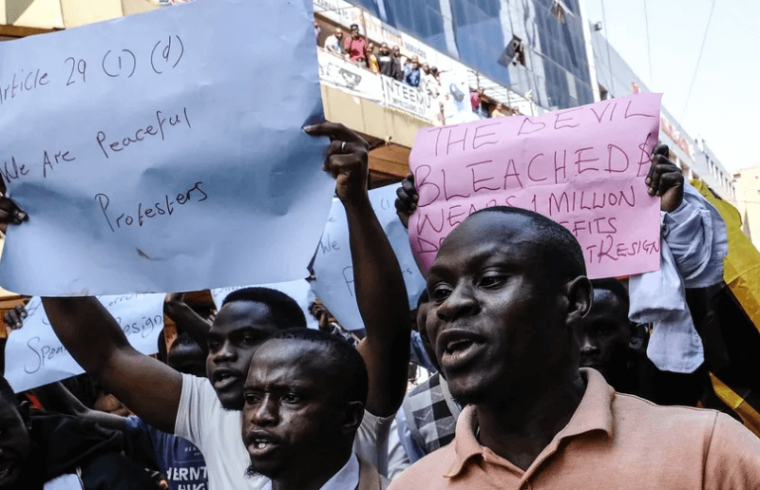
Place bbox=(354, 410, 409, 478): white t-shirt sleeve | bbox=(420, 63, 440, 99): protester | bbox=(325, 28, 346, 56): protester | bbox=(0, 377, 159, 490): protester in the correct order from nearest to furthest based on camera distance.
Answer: bbox=(354, 410, 409, 478): white t-shirt sleeve
bbox=(0, 377, 159, 490): protester
bbox=(325, 28, 346, 56): protester
bbox=(420, 63, 440, 99): protester

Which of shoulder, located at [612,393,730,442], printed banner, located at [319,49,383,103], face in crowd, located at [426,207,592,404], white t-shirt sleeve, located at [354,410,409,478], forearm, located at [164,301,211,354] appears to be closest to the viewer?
shoulder, located at [612,393,730,442]

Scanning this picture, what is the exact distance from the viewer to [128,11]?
9898mm

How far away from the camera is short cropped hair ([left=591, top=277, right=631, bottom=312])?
10.2 ft

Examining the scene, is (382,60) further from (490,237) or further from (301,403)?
(490,237)

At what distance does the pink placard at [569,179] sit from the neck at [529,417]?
3.95 ft

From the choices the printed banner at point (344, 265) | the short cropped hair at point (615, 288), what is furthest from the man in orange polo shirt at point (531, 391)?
the printed banner at point (344, 265)

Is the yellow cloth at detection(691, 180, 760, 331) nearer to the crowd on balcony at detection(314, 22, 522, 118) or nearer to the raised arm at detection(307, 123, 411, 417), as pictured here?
the raised arm at detection(307, 123, 411, 417)

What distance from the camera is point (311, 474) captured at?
2332 millimetres

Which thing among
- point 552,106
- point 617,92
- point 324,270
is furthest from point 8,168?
point 617,92

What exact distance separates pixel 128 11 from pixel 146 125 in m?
7.89

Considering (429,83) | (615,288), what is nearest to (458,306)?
(615,288)

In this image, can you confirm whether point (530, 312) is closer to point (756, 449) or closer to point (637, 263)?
point (756, 449)

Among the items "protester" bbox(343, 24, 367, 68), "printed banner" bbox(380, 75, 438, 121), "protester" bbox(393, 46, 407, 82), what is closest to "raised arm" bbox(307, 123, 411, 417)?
"printed banner" bbox(380, 75, 438, 121)

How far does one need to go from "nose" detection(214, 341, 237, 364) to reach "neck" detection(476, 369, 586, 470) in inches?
53.2
